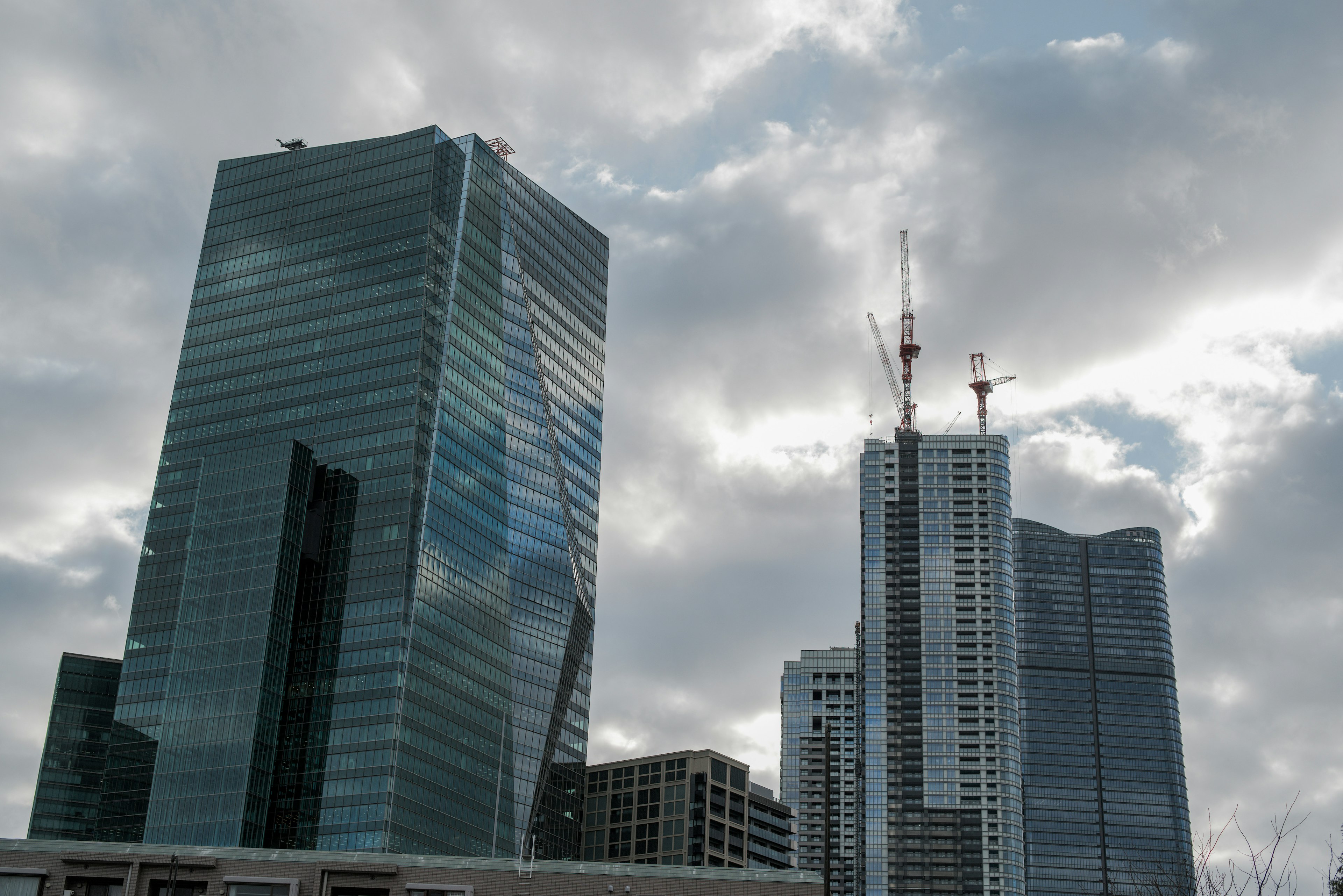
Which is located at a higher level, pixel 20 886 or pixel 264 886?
pixel 264 886

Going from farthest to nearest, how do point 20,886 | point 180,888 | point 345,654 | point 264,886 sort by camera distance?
1. point 345,654
2. point 20,886
3. point 180,888
4. point 264,886

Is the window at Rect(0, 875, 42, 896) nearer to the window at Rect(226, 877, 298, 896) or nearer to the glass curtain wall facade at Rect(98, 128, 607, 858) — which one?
the window at Rect(226, 877, 298, 896)

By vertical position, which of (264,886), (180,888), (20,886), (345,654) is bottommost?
(20,886)

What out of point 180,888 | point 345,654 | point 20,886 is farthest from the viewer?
point 345,654

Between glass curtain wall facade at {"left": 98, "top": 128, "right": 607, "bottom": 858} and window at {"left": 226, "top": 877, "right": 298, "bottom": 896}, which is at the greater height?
glass curtain wall facade at {"left": 98, "top": 128, "right": 607, "bottom": 858}

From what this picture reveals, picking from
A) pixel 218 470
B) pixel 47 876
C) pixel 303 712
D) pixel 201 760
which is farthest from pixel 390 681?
pixel 47 876

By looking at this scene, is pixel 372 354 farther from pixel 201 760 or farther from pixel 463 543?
pixel 201 760

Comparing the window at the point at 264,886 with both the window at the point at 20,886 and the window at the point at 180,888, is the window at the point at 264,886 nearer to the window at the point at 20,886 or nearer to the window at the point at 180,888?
the window at the point at 180,888

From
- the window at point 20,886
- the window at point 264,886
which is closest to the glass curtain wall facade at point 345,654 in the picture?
the window at point 20,886

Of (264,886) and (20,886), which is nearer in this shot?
(264,886)

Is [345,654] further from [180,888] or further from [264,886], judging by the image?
[264,886]

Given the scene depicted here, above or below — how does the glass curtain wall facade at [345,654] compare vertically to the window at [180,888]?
above

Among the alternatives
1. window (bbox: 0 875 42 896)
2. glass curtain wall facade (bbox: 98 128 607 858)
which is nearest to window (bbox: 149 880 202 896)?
window (bbox: 0 875 42 896)

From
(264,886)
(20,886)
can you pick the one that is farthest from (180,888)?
(20,886)
